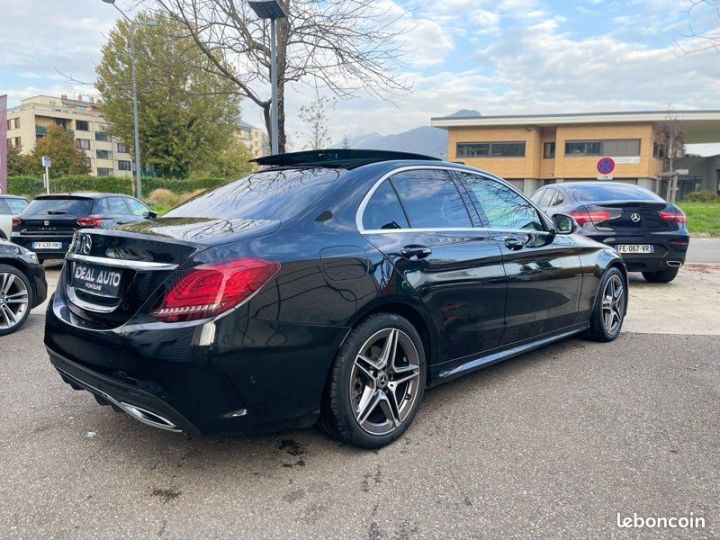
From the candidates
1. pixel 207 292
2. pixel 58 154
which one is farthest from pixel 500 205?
pixel 58 154

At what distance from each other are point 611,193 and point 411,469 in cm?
653

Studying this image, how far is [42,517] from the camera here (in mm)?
2223

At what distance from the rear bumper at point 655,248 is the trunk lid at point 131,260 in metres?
6.13

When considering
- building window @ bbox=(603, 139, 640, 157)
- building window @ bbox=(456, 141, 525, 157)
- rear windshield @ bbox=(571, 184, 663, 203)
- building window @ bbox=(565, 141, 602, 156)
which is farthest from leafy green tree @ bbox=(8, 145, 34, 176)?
rear windshield @ bbox=(571, 184, 663, 203)

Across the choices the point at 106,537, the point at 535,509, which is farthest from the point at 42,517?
the point at 535,509

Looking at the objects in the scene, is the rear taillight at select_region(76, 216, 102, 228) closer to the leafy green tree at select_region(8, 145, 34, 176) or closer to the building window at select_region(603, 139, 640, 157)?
the building window at select_region(603, 139, 640, 157)

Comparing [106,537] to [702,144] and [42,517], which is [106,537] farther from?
[702,144]

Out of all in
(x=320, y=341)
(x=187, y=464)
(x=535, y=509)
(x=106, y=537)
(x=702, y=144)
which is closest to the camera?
(x=106, y=537)

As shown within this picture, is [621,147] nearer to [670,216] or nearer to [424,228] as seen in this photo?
[670,216]

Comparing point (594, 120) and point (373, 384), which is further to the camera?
point (594, 120)

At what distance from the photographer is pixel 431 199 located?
3.36 metres

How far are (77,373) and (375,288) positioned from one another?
1555 mm

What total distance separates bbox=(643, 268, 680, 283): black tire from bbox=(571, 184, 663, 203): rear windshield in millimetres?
1192

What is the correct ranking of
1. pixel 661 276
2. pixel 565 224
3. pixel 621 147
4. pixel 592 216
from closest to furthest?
1. pixel 565 224
2. pixel 592 216
3. pixel 661 276
4. pixel 621 147
